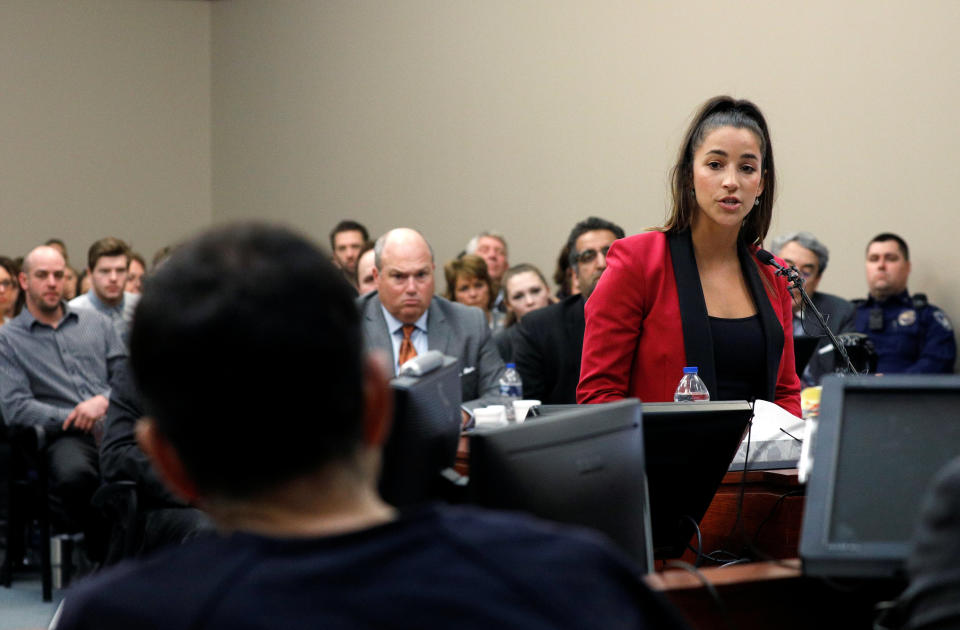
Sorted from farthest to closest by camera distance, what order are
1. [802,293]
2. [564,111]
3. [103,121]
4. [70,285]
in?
[103,121], [70,285], [564,111], [802,293]

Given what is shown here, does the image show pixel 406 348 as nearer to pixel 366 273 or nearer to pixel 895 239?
pixel 366 273

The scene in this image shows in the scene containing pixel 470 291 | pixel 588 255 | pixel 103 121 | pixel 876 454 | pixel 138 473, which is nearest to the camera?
pixel 876 454

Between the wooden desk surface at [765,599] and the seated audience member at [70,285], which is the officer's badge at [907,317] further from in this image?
the seated audience member at [70,285]

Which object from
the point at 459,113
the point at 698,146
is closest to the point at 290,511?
the point at 698,146

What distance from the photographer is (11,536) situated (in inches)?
213

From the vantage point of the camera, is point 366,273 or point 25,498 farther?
point 366,273

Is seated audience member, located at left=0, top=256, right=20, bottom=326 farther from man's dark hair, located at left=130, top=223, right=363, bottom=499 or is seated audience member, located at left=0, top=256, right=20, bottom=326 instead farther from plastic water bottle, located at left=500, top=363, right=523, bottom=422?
man's dark hair, located at left=130, top=223, right=363, bottom=499

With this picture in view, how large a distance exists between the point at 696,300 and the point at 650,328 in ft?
0.42

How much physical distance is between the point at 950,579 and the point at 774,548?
1303 millimetres

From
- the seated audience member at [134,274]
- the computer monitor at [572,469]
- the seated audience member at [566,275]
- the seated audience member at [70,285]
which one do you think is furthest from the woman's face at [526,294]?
the computer monitor at [572,469]

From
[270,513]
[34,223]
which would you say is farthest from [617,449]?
[34,223]

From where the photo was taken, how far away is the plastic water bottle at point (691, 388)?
262 cm

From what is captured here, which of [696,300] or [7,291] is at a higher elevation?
[696,300]

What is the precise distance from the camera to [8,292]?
23.6 feet
